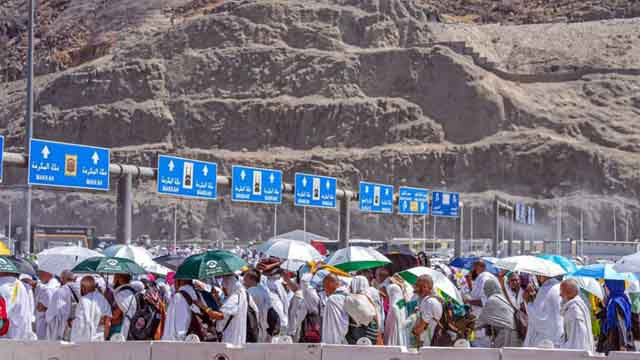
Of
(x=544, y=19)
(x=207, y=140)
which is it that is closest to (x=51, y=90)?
(x=207, y=140)

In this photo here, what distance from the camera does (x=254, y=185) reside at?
38656mm

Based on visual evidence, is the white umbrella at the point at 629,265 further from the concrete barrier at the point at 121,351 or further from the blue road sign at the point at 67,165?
the blue road sign at the point at 67,165

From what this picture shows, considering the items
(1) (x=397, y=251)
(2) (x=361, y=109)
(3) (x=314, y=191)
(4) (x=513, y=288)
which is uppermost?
(2) (x=361, y=109)

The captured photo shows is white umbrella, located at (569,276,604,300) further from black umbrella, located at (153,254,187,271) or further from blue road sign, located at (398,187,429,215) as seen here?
blue road sign, located at (398,187,429,215)

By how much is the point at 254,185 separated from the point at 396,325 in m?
25.4

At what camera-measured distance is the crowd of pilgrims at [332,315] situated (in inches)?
507

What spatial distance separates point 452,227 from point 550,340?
71933 mm

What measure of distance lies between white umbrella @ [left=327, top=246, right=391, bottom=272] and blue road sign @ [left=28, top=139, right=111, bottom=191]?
11379 mm

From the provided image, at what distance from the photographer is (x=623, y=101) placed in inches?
3976

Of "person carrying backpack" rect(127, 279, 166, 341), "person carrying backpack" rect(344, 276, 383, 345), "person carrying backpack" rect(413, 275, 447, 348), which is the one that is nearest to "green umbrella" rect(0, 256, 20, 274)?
"person carrying backpack" rect(127, 279, 166, 341)

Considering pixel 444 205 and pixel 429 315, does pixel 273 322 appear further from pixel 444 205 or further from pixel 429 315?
pixel 444 205

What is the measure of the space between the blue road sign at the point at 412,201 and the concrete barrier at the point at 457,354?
37.7 meters

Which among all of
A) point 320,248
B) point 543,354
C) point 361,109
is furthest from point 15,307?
point 361,109

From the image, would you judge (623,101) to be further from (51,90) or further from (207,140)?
(51,90)
